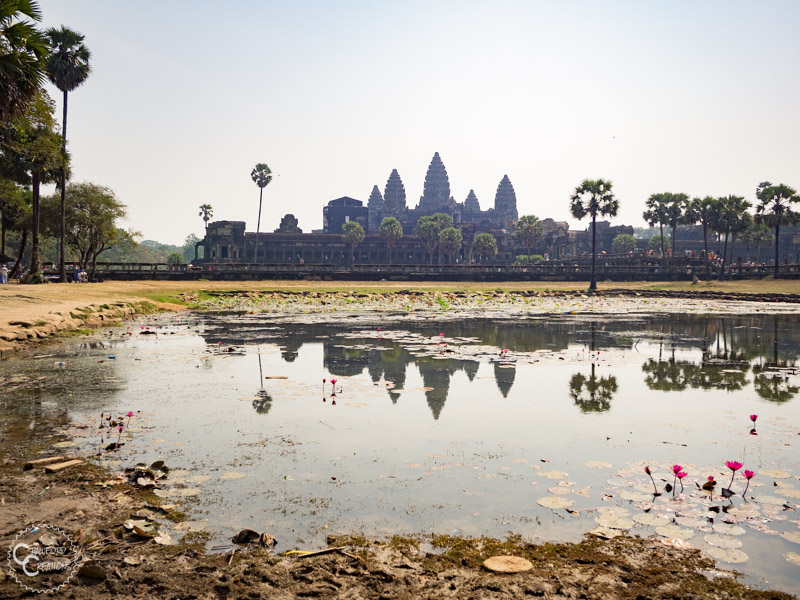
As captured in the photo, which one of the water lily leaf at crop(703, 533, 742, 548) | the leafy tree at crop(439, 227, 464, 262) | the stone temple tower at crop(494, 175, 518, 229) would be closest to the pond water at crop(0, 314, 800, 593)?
the water lily leaf at crop(703, 533, 742, 548)

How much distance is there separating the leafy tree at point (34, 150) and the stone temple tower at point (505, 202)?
120 m

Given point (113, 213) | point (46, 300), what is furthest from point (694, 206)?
point (46, 300)

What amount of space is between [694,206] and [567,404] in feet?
217

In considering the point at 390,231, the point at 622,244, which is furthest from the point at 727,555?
the point at 622,244

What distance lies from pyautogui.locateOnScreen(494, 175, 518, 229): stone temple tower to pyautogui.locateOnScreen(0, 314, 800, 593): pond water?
136 m

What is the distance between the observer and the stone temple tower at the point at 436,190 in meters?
148

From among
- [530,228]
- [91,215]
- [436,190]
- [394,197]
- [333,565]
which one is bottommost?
[333,565]

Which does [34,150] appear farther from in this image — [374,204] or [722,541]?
[374,204]

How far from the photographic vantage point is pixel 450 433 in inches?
307

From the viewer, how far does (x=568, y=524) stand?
498 cm

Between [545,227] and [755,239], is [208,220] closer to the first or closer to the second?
[545,227]

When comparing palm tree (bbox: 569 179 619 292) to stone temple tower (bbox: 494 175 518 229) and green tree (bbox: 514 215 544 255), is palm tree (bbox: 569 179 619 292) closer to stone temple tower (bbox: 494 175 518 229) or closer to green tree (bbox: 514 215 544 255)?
green tree (bbox: 514 215 544 255)

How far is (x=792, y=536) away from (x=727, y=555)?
0.72 m

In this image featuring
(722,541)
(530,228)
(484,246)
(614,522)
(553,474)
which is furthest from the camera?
(484,246)
